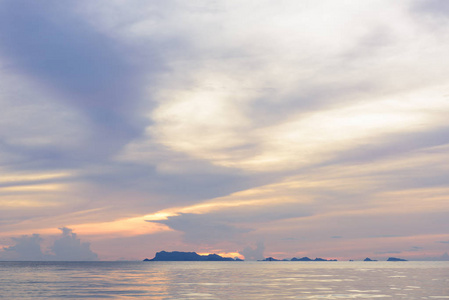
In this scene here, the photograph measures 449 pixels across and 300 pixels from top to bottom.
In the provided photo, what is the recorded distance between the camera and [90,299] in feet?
228

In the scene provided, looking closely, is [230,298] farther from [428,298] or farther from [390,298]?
[428,298]

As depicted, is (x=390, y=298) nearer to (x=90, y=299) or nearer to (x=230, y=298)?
(x=230, y=298)

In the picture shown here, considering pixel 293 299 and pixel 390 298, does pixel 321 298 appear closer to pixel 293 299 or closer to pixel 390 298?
pixel 293 299

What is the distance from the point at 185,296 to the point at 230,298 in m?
8.47

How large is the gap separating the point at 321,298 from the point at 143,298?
2694 centimetres

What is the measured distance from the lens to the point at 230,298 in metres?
68.2

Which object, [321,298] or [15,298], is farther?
[15,298]

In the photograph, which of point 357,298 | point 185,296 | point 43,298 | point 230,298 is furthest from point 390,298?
point 43,298

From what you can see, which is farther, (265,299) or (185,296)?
(185,296)

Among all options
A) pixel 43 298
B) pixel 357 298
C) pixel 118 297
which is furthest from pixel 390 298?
pixel 43 298

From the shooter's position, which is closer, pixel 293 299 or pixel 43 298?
pixel 293 299

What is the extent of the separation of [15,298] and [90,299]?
1320 cm

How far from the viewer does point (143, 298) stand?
69.6 m

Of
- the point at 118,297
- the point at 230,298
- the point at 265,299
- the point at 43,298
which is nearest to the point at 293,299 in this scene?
the point at 265,299
